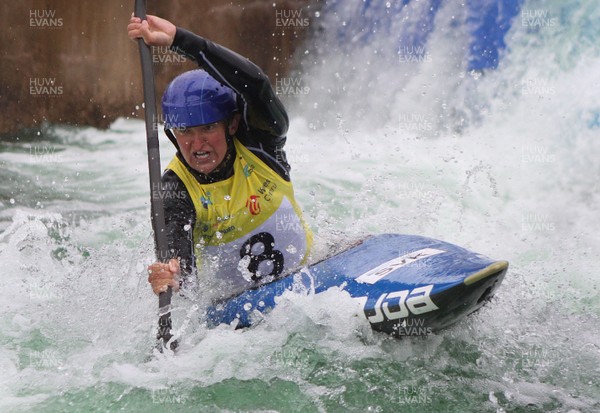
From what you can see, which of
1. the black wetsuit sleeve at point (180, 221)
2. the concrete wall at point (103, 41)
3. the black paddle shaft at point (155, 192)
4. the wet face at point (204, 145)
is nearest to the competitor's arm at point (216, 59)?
the black paddle shaft at point (155, 192)

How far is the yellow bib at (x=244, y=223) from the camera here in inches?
158

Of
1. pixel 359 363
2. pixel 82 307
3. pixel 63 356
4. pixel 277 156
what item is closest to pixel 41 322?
pixel 82 307

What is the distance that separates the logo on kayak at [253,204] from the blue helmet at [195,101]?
17.3 inches

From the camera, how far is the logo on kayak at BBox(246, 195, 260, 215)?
4043 mm

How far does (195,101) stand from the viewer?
12.5 ft

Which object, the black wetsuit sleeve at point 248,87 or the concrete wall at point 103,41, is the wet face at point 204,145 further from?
the concrete wall at point 103,41

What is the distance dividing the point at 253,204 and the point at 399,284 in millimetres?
922

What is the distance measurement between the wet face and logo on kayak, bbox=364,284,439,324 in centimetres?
105

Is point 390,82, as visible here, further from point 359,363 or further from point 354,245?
point 359,363

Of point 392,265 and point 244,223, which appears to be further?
point 244,223

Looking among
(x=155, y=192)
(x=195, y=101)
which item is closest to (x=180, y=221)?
(x=155, y=192)

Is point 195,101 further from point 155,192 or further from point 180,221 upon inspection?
point 180,221

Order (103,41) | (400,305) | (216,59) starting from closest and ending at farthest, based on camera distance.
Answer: (400,305)
(216,59)
(103,41)

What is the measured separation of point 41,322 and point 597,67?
19.5 ft
